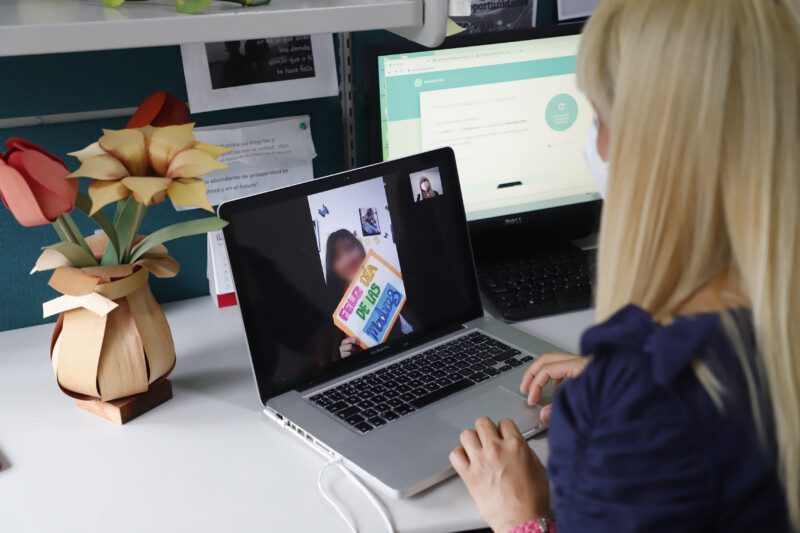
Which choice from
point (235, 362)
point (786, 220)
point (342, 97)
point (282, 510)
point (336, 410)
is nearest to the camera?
point (786, 220)

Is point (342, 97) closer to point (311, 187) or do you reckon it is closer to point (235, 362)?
point (311, 187)

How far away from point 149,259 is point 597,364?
1.92 feet

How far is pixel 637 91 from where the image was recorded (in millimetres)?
713

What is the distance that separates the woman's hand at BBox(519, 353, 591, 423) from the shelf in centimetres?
40

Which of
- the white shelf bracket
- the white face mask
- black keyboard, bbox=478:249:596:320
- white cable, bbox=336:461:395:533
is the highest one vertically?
the white shelf bracket

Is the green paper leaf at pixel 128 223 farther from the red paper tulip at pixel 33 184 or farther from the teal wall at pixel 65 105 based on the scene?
the teal wall at pixel 65 105

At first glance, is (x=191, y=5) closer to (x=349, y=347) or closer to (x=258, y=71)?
(x=258, y=71)

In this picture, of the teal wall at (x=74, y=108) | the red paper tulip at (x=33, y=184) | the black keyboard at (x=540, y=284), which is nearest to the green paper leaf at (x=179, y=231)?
the red paper tulip at (x=33, y=184)

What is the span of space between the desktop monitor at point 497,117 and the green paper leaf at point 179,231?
32 cm

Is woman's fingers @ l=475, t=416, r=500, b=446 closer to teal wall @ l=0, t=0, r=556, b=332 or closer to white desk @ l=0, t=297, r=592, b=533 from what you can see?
white desk @ l=0, t=297, r=592, b=533

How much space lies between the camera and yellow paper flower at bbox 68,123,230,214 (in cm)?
96

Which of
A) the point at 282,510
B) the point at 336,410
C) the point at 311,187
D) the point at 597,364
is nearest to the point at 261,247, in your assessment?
the point at 311,187

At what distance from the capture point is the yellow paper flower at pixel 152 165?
96 cm

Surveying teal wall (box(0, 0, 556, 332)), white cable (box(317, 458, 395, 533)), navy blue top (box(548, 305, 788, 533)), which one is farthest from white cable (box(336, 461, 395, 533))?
teal wall (box(0, 0, 556, 332))
